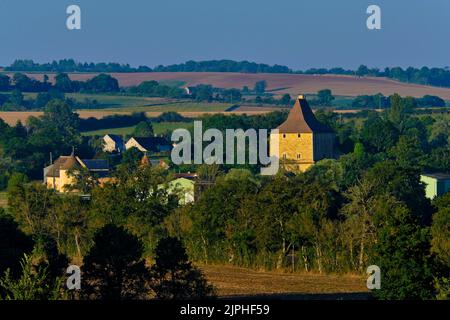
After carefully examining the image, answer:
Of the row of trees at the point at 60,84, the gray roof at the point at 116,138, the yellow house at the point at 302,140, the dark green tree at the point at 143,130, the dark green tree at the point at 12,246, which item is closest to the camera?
the dark green tree at the point at 12,246

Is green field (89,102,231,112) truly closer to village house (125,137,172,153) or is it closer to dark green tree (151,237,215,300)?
village house (125,137,172,153)

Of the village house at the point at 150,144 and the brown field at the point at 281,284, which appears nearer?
the brown field at the point at 281,284

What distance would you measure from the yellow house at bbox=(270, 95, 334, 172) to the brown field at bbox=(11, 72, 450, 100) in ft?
179

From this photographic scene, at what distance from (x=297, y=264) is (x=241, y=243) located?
8.23 feet

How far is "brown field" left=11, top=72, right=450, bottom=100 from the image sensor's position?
531 feet

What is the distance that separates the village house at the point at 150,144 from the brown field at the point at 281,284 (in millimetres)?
69141

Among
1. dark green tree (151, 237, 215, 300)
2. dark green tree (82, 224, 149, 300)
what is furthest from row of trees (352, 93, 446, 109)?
dark green tree (82, 224, 149, 300)

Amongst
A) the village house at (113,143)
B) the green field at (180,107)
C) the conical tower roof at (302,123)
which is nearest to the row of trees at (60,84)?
the green field at (180,107)

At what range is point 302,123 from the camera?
331ft

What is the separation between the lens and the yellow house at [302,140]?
319 feet

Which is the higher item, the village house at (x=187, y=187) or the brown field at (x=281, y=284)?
the brown field at (x=281, y=284)

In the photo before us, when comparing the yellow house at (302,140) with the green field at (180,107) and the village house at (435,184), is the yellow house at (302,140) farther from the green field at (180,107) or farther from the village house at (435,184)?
the green field at (180,107)

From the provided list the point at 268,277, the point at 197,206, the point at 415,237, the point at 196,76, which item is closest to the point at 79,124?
the point at 196,76

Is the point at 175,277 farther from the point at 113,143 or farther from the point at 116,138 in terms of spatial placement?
the point at 116,138
